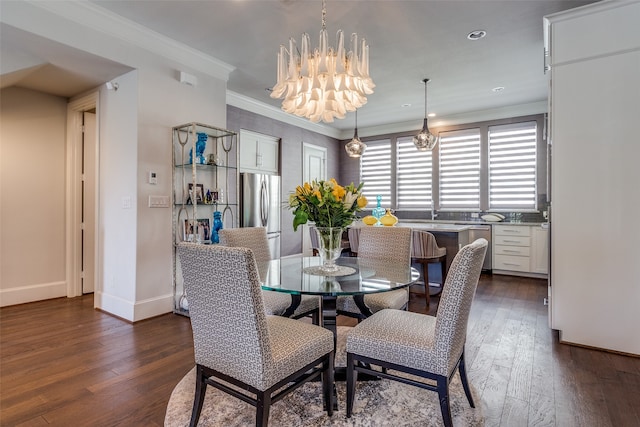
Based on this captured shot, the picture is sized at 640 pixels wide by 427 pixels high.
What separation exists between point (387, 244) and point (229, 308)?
1.60 m

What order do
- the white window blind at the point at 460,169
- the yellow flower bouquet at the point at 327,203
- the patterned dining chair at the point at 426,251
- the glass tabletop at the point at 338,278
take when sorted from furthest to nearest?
the white window blind at the point at 460,169, the patterned dining chair at the point at 426,251, the yellow flower bouquet at the point at 327,203, the glass tabletop at the point at 338,278

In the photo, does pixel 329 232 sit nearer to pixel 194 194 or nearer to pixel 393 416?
pixel 393 416

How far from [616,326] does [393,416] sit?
2.03 meters

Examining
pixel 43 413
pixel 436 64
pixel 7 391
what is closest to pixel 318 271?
pixel 43 413

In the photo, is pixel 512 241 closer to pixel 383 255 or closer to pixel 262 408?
pixel 383 255

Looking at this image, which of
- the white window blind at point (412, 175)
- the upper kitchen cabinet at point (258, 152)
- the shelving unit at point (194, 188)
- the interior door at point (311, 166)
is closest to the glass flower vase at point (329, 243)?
the shelving unit at point (194, 188)

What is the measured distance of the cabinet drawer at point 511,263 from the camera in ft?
17.1

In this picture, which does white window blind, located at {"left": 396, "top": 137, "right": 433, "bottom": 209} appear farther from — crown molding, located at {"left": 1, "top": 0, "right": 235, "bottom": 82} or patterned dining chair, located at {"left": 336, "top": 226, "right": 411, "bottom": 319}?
crown molding, located at {"left": 1, "top": 0, "right": 235, "bottom": 82}

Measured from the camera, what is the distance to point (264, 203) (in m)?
5.29

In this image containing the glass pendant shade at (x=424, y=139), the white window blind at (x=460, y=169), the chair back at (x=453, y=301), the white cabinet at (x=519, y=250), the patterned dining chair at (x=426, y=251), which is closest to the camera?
the chair back at (x=453, y=301)

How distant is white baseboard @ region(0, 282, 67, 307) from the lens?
12.2 feet

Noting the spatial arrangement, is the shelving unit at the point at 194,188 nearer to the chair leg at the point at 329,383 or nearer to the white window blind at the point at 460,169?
the chair leg at the point at 329,383

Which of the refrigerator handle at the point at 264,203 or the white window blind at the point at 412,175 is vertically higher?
the white window blind at the point at 412,175

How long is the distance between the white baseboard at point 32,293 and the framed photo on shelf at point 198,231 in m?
1.95
